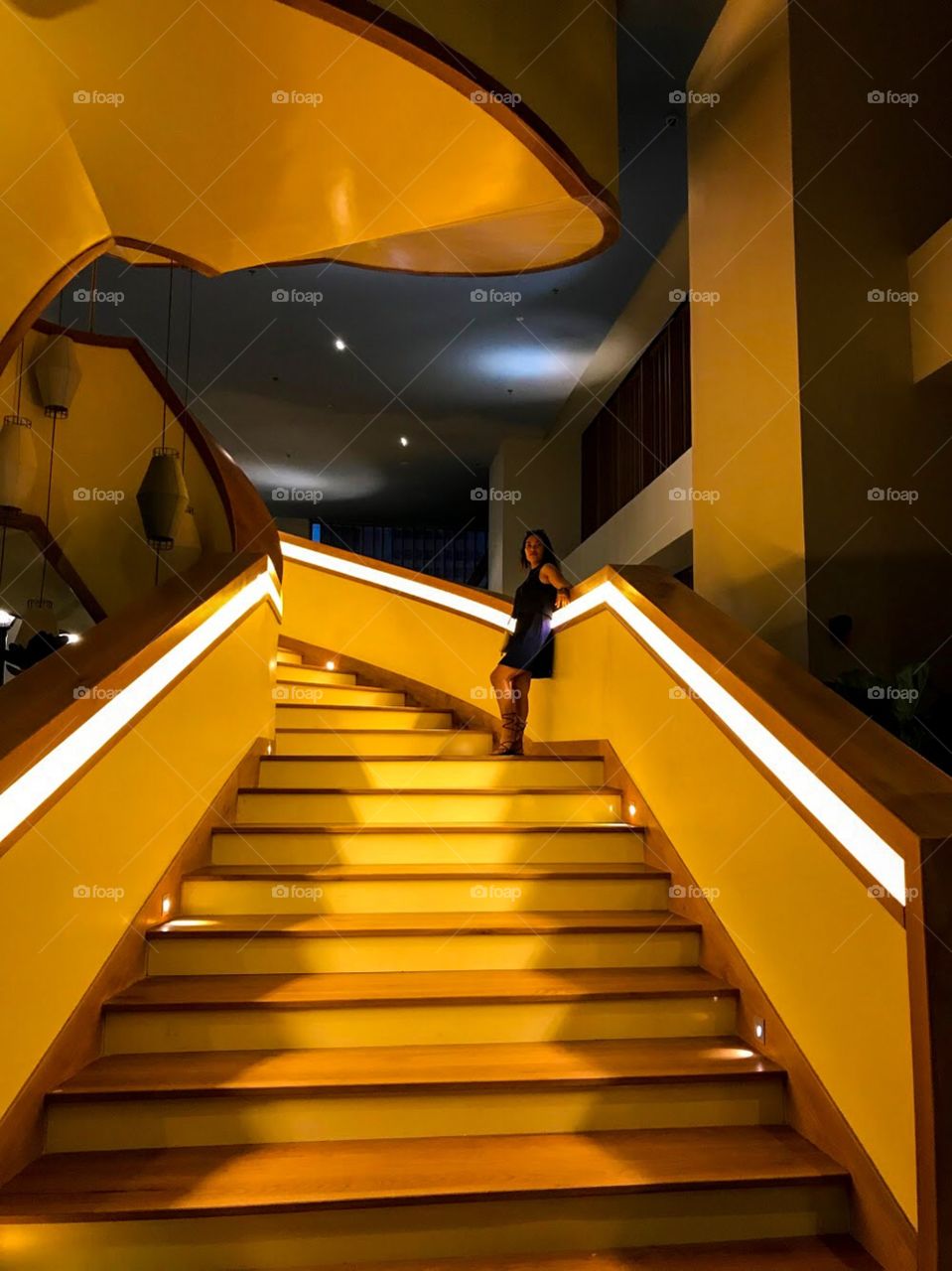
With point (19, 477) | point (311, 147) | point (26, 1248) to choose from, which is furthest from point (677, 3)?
point (26, 1248)

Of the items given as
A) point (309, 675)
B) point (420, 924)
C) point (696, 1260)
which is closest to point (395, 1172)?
point (696, 1260)

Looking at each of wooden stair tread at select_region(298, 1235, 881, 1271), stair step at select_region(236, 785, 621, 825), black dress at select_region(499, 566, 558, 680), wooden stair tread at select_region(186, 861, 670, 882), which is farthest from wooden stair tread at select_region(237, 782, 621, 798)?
wooden stair tread at select_region(298, 1235, 881, 1271)

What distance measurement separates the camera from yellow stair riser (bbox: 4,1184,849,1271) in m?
1.93

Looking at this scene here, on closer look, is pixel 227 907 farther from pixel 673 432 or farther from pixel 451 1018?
pixel 673 432

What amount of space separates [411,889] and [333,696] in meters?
2.58

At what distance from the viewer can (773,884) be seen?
102 inches

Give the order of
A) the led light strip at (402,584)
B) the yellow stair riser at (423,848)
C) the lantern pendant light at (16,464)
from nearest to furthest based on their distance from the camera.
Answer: the yellow stair riser at (423,848)
the lantern pendant light at (16,464)
the led light strip at (402,584)

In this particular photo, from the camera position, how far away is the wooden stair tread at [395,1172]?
1979mm

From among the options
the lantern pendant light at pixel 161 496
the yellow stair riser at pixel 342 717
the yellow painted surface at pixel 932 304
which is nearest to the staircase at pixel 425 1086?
the yellow stair riser at pixel 342 717

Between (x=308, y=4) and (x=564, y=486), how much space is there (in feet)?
28.0

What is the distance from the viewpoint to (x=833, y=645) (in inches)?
175

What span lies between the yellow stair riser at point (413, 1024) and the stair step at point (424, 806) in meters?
1.10

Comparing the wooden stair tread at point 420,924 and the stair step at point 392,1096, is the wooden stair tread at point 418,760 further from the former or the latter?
the stair step at point 392,1096

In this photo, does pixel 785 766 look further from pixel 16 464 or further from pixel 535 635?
pixel 16 464
